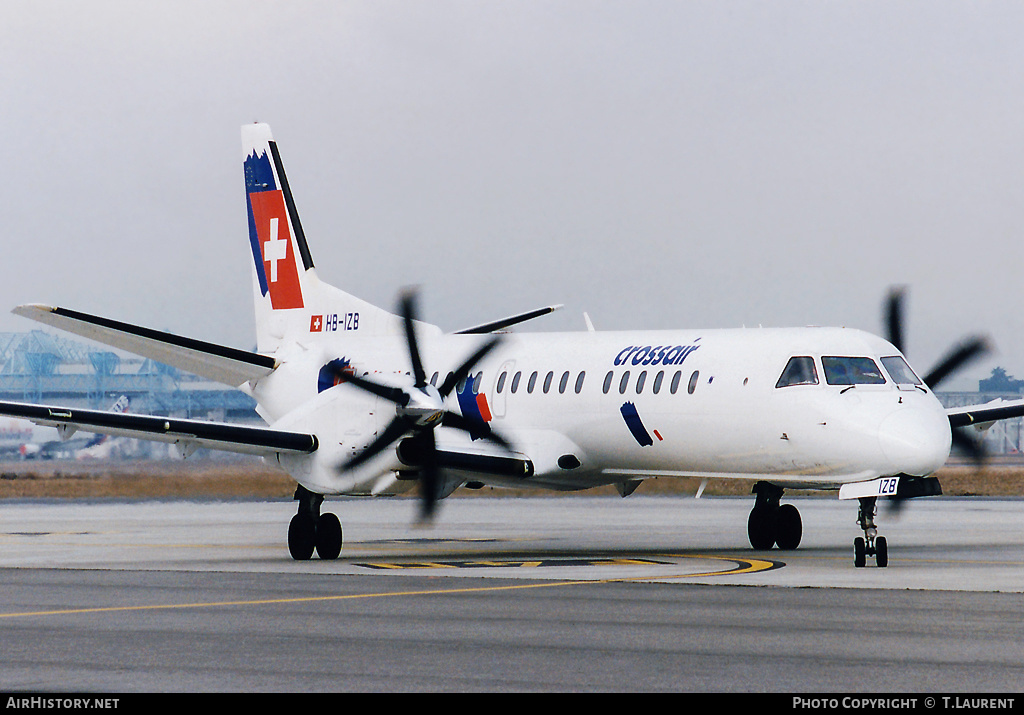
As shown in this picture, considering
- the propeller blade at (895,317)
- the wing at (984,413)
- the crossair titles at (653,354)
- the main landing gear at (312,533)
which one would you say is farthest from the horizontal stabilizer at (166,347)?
the wing at (984,413)

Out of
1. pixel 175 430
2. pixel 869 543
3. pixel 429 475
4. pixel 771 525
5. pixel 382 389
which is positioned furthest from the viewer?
pixel 771 525

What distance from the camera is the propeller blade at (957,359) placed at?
2136 centimetres

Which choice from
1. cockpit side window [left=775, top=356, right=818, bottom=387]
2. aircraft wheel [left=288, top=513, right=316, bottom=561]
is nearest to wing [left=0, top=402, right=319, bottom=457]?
aircraft wheel [left=288, top=513, right=316, bottom=561]

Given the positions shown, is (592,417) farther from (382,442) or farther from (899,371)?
(899,371)

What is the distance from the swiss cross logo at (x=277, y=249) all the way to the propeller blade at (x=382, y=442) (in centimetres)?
652

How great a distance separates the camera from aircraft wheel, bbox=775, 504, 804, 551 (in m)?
21.9

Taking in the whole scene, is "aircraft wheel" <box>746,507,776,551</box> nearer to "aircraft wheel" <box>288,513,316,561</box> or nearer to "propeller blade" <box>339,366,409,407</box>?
"propeller blade" <box>339,366,409,407</box>

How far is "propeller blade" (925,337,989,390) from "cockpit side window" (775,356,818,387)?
2.99 metres

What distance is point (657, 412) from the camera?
2059 centimetres

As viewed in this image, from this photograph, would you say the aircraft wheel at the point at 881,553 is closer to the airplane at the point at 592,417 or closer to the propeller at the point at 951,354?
the airplane at the point at 592,417

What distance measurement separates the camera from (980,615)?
12.5 m

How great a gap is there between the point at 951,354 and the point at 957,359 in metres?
→ 0.11

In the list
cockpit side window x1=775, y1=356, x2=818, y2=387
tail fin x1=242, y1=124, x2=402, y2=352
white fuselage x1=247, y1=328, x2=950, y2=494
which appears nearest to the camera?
white fuselage x1=247, y1=328, x2=950, y2=494

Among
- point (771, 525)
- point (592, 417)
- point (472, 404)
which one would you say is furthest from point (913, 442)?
point (472, 404)
